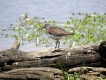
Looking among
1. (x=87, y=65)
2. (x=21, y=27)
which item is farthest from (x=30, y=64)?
(x=21, y=27)

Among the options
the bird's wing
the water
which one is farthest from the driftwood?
the water

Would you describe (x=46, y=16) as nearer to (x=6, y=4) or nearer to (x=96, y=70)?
(x=6, y=4)

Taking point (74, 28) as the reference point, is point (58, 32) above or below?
above

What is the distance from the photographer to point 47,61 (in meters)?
5.61

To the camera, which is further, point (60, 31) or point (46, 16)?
point (46, 16)

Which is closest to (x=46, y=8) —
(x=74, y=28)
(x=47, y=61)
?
(x=74, y=28)

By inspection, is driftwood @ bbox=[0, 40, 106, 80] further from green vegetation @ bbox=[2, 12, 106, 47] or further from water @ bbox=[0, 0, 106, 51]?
water @ bbox=[0, 0, 106, 51]

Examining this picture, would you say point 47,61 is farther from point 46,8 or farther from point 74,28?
point 46,8

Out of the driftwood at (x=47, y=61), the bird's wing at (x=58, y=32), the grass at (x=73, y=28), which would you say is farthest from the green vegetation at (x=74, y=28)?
the driftwood at (x=47, y=61)

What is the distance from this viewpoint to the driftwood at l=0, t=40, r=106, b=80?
209 inches

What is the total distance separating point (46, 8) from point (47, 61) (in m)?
9.08

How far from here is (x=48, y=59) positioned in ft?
18.4

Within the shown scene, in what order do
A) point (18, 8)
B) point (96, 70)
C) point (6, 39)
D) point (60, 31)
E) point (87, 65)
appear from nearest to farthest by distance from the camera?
1. point (96, 70)
2. point (87, 65)
3. point (60, 31)
4. point (6, 39)
5. point (18, 8)

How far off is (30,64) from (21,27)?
19.7ft
